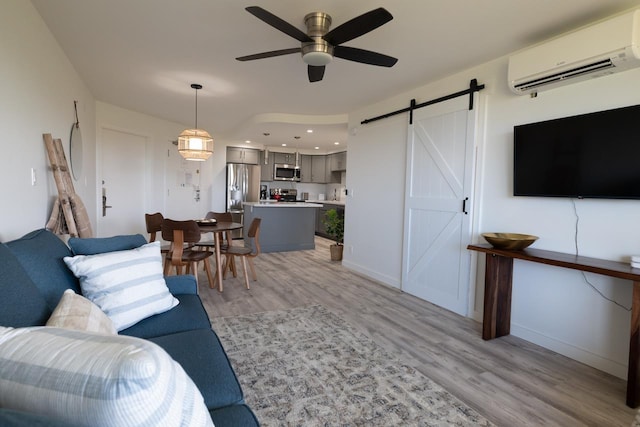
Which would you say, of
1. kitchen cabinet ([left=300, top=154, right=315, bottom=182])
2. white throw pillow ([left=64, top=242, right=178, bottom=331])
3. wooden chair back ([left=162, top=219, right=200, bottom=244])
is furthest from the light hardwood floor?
kitchen cabinet ([left=300, top=154, right=315, bottom=182])

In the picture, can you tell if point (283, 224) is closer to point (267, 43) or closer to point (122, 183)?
point (122, 183)

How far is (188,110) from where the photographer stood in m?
5.19

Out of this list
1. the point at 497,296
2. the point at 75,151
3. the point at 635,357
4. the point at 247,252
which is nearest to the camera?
the point at 635,357

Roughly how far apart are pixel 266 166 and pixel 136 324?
6.63m

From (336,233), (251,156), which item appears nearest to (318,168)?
(251,156)

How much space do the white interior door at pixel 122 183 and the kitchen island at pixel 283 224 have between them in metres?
1.86

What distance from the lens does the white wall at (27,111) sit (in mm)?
1872

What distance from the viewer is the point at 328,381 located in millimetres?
2010

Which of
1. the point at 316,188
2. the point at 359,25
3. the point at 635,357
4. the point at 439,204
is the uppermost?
the point at 359,25

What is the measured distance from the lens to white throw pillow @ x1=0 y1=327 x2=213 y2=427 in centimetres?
53

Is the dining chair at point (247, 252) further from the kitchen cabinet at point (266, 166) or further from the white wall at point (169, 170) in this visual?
the kitchen cabinet at point (266, 166)

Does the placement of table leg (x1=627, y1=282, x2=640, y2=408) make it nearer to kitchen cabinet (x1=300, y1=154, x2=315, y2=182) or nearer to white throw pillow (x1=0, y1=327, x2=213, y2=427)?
white throw pillow (x1=0, y1=327, x2=213, y2=427)

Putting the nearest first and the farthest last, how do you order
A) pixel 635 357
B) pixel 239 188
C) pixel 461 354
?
pixel 635 357 → pixel 461 354 → pixel 239 188

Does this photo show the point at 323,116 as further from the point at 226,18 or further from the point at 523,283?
the point at 523,283
